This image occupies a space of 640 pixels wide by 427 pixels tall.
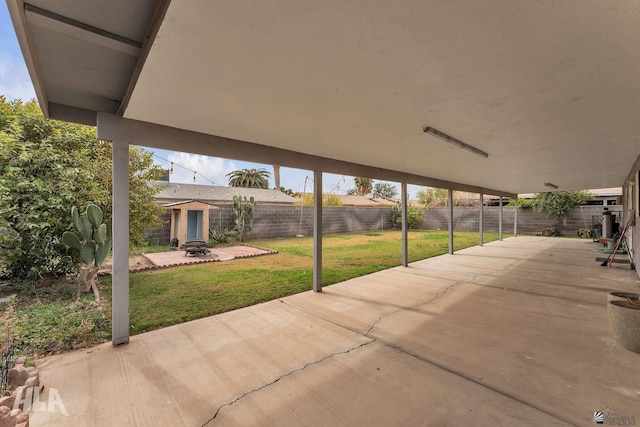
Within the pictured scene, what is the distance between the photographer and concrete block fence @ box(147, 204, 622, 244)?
11.4m

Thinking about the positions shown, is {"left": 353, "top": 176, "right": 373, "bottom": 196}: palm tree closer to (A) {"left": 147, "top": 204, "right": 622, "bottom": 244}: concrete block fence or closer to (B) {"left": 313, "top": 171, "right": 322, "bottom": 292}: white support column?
(A) {"left": 147, "top": 204, "right": 622, "bottom": 244}: concrete block fence

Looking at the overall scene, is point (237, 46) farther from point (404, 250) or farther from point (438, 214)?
point (438, 214)

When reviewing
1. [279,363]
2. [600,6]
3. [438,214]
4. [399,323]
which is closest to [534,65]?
[600,6]

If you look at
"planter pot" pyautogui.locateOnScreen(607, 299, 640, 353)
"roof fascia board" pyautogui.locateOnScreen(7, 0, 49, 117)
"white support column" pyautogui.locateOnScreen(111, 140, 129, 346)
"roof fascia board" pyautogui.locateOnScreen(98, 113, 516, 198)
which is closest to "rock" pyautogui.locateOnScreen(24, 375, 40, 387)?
"white support column" pyautogui.locateOnScreen(111, 140, 129, 346)

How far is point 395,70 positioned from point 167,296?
4.48 m

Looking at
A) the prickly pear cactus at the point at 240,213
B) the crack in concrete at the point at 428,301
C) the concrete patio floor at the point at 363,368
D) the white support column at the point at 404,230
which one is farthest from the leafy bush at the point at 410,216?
the concrete patio floor at the point at 363,368

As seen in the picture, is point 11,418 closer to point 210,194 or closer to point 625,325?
point 625,325

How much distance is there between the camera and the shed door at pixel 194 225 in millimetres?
9359

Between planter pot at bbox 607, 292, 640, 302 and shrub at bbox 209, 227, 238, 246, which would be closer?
planter pot at bbox 607, 292, 640, 302

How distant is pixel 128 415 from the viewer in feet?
5.85

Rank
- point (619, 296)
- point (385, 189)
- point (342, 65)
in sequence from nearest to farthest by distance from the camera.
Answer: point (342, 65) < point (619, 296) < point (385, 189)

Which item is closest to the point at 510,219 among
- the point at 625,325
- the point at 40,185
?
the point at 625,325

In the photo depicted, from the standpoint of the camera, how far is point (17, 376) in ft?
6.81

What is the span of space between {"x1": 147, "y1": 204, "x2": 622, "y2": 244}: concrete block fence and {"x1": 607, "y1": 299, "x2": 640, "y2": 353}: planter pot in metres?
10.5
